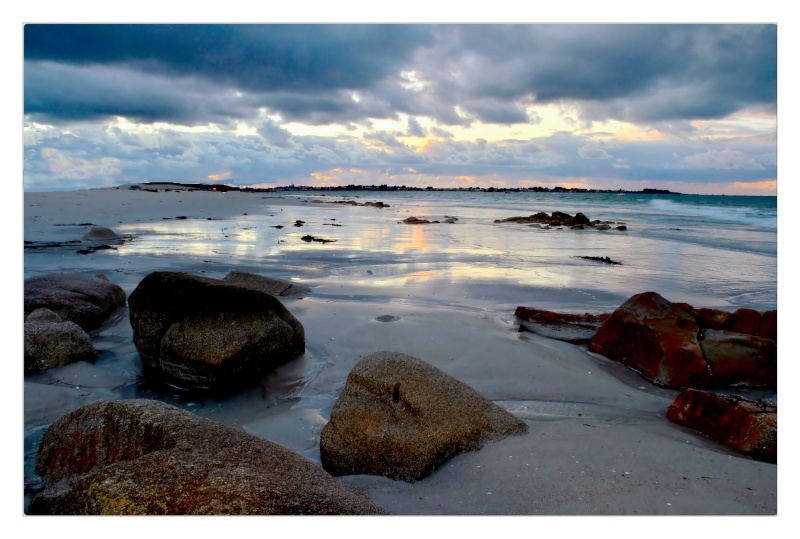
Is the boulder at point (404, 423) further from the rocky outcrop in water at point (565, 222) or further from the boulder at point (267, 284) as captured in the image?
the rocky outcrop in water at point (565, 222)

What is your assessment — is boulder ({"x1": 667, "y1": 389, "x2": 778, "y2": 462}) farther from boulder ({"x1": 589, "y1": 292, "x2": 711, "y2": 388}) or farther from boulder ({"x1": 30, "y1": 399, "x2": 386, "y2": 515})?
boulder ({"x1": 30, "y1": 399, "x2": 386, "y2": 515})

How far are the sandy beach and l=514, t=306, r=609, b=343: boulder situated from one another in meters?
0.14

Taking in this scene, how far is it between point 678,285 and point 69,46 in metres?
7.86

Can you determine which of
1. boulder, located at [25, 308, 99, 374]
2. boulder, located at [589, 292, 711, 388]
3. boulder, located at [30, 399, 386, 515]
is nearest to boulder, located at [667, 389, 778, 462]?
boulder, located at [589, 292, 711, 388]

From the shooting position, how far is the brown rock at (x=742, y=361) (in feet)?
13.3

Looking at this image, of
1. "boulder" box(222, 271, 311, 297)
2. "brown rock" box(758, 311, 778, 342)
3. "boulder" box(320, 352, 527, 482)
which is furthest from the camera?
"boulder" box(222, 271, 311, 297)

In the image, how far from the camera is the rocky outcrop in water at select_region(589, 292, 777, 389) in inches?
160

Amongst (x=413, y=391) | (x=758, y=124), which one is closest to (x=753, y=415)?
(x=758, y=124)

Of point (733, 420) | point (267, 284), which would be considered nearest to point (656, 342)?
point (733, 420)

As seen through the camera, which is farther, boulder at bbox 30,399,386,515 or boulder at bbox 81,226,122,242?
boulder at bbox 81,226,122,242

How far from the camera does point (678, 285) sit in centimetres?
773

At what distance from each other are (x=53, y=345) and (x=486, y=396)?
11.5 ft

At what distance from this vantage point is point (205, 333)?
4109 mm

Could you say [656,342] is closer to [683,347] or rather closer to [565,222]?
[683,347]
